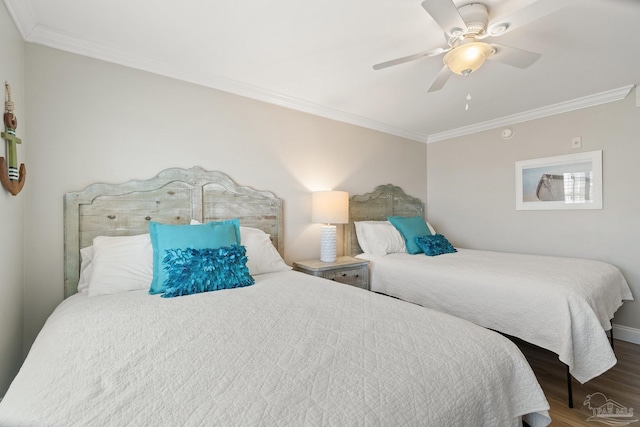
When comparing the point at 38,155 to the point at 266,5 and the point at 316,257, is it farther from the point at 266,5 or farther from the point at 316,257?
the point at 316,257

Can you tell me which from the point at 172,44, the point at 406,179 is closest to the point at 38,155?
the point at 172,44

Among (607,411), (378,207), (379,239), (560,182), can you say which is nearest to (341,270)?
(379,239)

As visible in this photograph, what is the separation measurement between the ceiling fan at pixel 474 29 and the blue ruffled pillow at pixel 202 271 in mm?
1551

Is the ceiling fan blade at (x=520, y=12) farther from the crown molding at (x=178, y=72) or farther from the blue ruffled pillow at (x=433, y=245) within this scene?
the blue ruffled pillow at (x=433, y=245)

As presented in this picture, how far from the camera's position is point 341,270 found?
2.76 meters

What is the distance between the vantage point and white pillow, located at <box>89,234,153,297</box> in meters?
1.74

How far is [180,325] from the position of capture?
124 centimetres

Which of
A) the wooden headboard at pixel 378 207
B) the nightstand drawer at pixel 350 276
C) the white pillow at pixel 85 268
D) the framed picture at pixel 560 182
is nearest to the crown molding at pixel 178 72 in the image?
the wooden headboard at pixel 378 207

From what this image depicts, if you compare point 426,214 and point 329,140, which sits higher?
point 329,140

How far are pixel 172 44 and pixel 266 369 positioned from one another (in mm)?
2142

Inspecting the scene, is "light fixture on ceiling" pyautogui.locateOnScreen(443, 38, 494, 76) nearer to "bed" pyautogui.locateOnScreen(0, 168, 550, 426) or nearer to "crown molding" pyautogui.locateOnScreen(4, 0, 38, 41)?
"bed" pyautogui.locateOnScreen(0, 168, 550, 426)

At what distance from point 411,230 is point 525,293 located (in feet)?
4.68

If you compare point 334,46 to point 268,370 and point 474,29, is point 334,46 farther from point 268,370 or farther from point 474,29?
point 268,370

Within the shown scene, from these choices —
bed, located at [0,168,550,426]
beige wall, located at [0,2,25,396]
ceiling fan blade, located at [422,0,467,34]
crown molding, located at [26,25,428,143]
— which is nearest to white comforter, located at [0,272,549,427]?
bed, located at [0,168,550,426]
